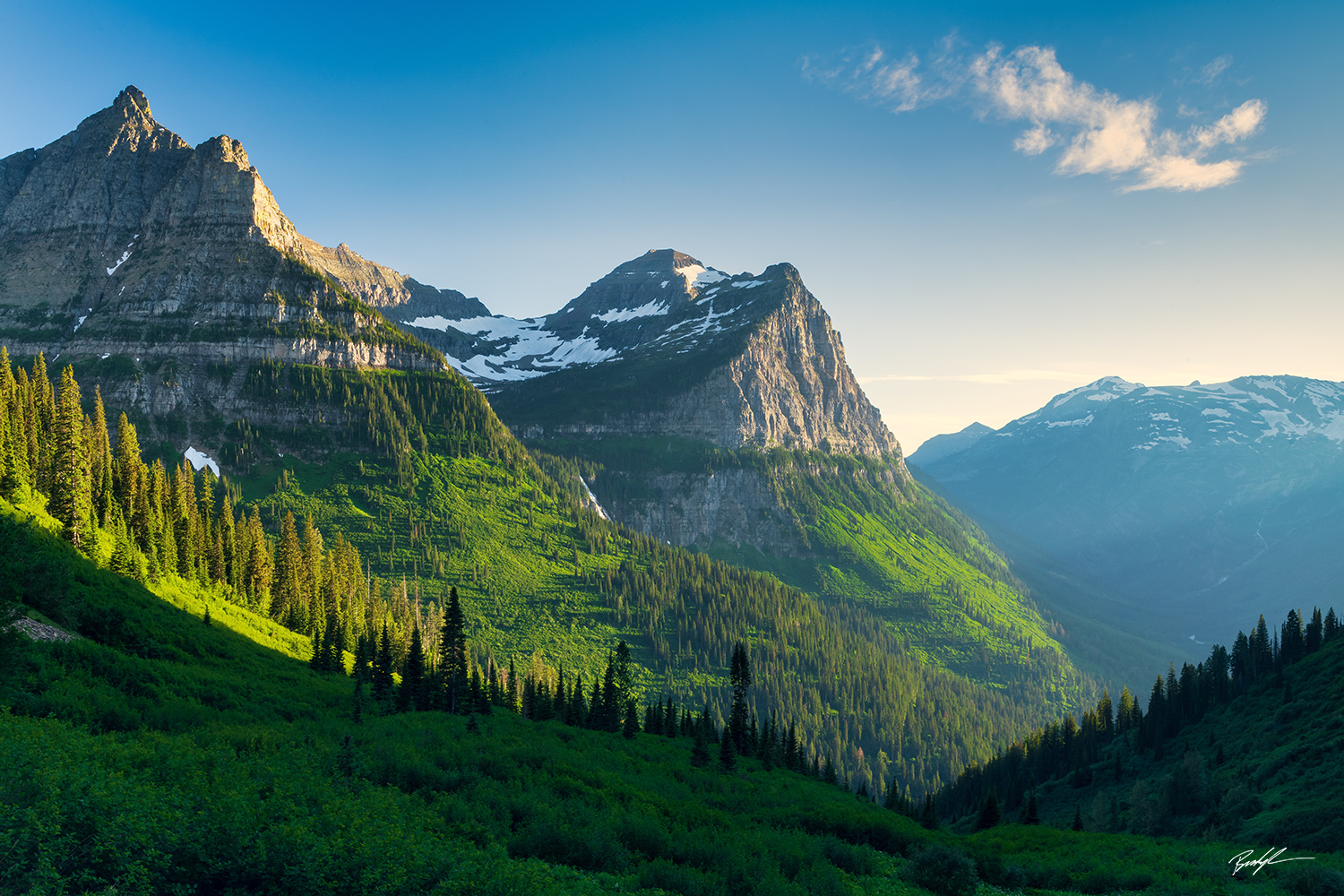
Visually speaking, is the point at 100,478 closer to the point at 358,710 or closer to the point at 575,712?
the point at 358,710

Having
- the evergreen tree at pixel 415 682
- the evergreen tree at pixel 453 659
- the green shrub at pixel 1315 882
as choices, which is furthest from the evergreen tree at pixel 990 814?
the evergreen tree at pixel 415 682

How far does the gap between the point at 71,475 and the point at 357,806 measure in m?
76.8

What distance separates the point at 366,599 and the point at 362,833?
123 m

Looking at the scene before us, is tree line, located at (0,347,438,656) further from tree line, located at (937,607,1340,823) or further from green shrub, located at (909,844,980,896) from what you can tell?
tree line, located at (937,607,1340,823)

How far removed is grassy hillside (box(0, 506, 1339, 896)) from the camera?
836 inches

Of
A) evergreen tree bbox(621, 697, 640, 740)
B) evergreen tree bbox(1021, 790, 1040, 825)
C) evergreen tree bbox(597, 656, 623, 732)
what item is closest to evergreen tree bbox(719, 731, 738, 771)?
evergreen tree bbox(621, 697, 640, 740)

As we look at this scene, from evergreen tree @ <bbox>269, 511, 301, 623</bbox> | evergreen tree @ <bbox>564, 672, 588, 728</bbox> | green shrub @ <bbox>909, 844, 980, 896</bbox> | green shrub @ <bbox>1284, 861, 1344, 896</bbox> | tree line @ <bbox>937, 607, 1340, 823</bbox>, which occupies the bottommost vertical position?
tree line @ <bbox>937, 607, 1340, 823</bbox>

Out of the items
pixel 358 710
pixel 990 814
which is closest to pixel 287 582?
pixel 358 710

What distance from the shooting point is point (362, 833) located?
23.4 metres

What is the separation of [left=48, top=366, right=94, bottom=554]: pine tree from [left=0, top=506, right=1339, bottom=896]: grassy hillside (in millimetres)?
10728

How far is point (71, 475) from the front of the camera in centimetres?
7838

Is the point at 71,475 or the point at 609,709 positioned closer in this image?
the point at 71,475

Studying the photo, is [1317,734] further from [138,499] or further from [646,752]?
[138,499]

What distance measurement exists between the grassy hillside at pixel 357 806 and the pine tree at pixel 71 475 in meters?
10.7
